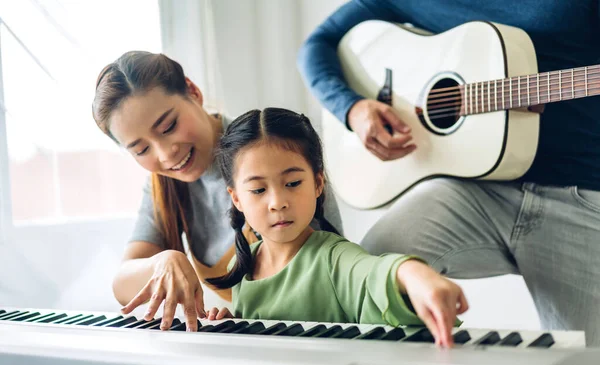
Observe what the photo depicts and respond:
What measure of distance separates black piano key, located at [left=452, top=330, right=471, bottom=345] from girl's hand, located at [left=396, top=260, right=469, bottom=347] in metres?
0.02

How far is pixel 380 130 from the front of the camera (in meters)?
1.51

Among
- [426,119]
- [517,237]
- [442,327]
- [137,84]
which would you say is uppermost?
[137,84]

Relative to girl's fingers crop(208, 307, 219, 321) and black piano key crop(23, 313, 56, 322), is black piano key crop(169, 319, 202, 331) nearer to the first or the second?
girl's fingers crop(208, 307, 219, 321)

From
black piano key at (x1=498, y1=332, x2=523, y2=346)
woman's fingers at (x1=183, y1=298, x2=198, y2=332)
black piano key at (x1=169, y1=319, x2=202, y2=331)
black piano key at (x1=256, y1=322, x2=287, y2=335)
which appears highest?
black piano key at (x1=498, y1=332, x2=523, y2=346)

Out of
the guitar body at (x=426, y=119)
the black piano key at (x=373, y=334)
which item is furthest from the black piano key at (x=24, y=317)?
the guitar body at (x=426, y=119)

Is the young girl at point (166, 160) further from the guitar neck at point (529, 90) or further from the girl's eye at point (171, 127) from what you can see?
the guitar neck at point (529, 90)

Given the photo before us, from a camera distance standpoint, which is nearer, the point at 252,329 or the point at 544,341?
the point at 544,341

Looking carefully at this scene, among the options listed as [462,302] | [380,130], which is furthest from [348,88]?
[462,302]

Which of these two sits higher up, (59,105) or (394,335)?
(59,105)

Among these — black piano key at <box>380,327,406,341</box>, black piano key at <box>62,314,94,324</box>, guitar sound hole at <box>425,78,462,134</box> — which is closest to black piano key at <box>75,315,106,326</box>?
black piano key at <box>62,314,94,324</box>

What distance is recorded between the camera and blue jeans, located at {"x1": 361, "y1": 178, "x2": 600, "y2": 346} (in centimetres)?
130

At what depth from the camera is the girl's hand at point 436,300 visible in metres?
0.70

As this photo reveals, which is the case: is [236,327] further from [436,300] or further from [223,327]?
[436,300]

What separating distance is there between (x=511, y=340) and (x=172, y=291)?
0.52 m
